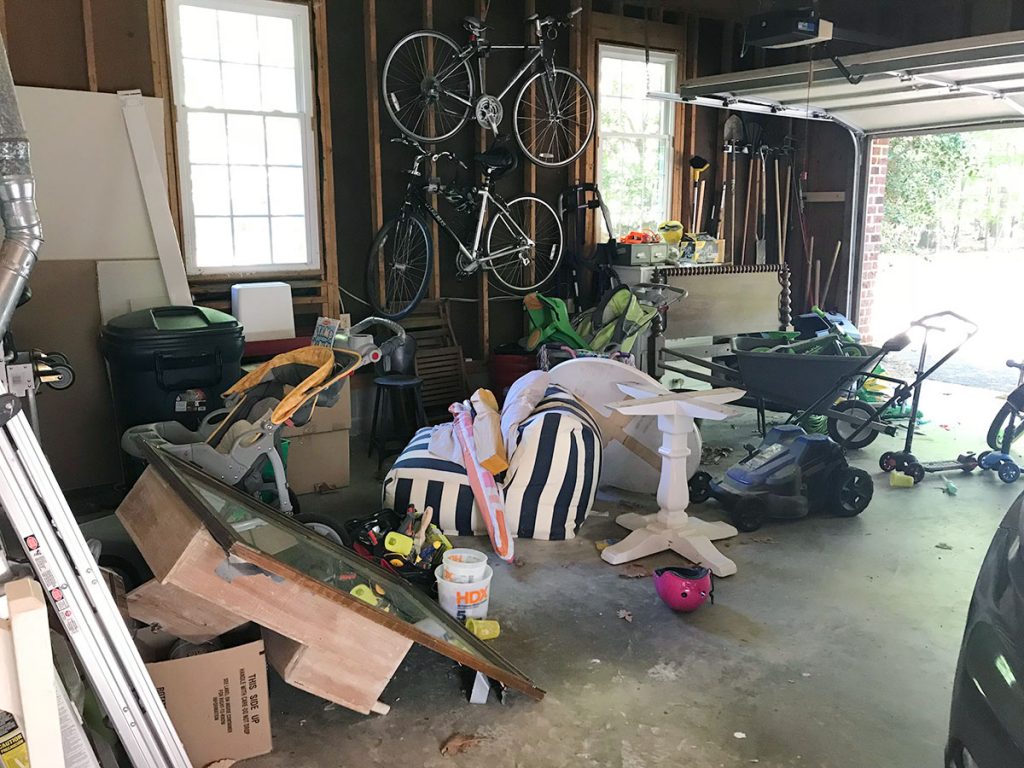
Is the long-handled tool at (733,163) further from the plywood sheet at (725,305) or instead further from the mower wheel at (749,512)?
the mower wheel at (749,512)

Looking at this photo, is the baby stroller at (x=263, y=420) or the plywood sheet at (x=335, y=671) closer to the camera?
the plywood sheet at (x=335, y=671)

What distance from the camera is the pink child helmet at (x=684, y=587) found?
10.2 feet

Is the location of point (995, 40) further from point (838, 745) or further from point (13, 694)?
point (13, 694)

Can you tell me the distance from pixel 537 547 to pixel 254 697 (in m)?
1.73

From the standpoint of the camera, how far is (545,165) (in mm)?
6504

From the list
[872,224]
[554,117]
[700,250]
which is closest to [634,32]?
[554,117]

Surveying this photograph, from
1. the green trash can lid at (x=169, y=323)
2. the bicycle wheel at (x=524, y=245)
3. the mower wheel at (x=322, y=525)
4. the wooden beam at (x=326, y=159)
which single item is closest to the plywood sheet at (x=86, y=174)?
the green trash can lid at (x=169, y=323)

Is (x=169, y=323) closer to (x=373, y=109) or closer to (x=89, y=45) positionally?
(x=89, y=45)

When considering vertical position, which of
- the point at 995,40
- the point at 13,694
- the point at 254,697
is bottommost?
the point at 254,697

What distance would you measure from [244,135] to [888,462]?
14.3 feet

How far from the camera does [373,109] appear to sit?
5559 mm

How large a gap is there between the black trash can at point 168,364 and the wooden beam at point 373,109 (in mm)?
1773

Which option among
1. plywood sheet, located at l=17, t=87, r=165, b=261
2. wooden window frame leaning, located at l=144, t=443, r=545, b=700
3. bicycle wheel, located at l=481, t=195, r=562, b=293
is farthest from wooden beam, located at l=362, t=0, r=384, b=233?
wooden window frame leaning, located at l=144, t=443, r=545, b=700

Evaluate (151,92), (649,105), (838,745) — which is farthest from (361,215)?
(838,745)
